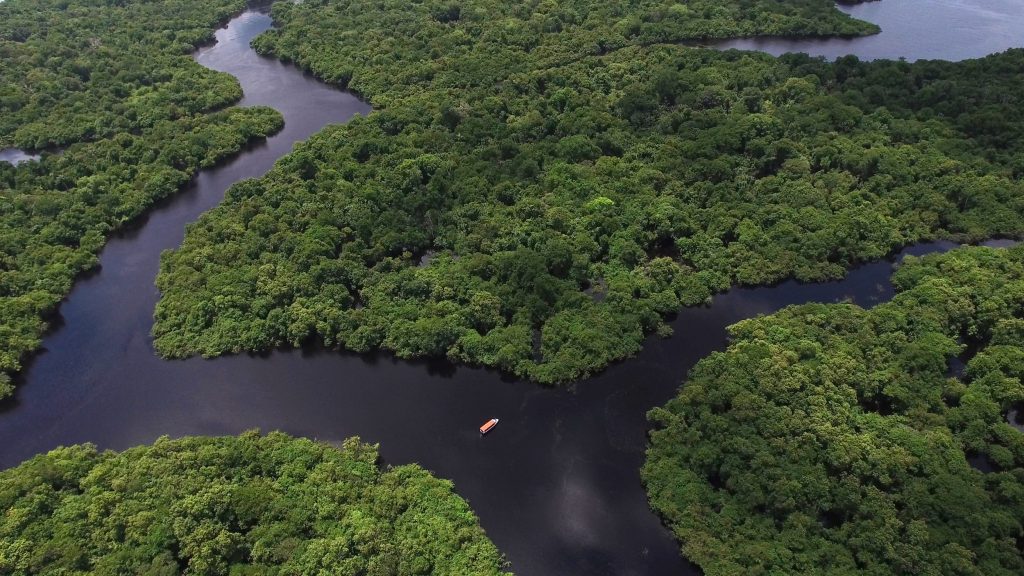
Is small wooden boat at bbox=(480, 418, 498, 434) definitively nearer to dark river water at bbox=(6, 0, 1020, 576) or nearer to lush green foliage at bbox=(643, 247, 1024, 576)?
dark river water at bbox=(6, 0, 1020, 576)

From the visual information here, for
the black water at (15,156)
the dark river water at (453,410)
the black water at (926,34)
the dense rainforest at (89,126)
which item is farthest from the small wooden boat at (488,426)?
the black water at (926,34)

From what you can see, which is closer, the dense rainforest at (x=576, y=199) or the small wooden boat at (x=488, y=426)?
the small wooden boat at (x=488, y=426)

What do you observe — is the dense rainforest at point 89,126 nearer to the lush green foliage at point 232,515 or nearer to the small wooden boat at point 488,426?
the lush green foliage at point 232,515

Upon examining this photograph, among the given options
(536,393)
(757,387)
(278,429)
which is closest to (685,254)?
(757,387)

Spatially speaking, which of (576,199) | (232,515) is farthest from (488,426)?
(576,199)

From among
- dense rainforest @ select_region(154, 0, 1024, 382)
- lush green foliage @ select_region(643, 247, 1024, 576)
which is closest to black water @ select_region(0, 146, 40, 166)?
dense rainforest @ select_region(154, 0, 1024, 382)

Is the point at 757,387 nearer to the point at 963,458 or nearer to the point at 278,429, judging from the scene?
the point at 963,458
